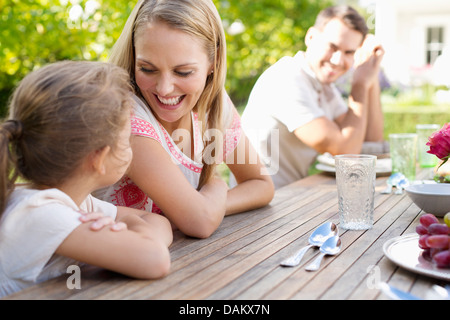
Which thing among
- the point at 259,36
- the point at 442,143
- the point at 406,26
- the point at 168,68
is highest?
the point at 406,26

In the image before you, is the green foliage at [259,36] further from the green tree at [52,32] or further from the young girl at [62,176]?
the young girl at [62,176]

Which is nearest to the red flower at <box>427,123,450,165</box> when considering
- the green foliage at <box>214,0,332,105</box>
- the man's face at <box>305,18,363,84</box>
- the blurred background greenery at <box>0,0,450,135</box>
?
the man's face at <box>305,18,363,84</box>

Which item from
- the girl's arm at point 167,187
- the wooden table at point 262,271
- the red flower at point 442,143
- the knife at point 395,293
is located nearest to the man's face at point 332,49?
the red flower at point 442,143

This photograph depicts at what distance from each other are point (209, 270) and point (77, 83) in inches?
22.5

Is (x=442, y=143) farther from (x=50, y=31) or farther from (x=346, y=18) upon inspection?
(x=50, y=31)

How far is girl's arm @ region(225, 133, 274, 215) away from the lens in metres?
2.04

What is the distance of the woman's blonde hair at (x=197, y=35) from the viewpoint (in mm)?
1817

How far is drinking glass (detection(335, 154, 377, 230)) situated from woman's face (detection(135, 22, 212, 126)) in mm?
592

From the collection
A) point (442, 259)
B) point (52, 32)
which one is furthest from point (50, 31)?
point (442, 259)

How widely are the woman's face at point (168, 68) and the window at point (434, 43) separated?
15098 mm

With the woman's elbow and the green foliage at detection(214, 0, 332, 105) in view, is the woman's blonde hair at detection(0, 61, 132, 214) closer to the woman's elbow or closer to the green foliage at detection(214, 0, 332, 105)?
A: the woman's elbow

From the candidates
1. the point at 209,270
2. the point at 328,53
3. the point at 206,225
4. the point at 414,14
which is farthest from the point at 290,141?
the point at 414,14

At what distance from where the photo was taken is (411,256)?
4.47 feet

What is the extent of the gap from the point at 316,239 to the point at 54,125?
790 millimetres
